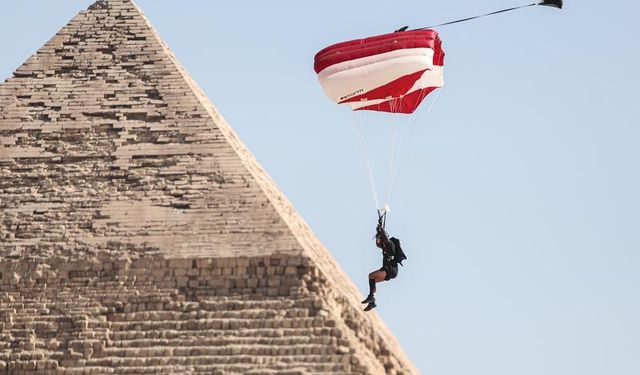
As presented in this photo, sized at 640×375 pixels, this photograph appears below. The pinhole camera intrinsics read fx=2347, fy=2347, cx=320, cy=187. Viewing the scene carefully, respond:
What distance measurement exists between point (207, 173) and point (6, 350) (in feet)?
14.1

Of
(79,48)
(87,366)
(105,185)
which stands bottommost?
(87,366)

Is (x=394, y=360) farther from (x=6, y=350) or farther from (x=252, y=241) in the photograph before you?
Answer: (x=6, y=350)

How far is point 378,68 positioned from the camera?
39.7 metres

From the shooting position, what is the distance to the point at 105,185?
1495 inches

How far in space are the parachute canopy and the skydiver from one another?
267 cm

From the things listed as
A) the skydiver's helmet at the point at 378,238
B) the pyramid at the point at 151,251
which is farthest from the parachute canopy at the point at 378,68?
the skydiver's helmet at the point at 378,238

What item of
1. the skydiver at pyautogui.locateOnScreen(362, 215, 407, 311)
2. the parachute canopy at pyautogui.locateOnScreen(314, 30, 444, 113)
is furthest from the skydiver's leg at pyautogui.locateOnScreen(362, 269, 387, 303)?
the parachute canopy at pyautogui.locateOnScreen(314, 30, 444, 113)

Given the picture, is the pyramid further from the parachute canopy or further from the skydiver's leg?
the parachute canopy

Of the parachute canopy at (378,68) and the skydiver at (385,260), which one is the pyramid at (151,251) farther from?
the parachute canopy at (378,68)

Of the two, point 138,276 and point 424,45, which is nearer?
point 138,276

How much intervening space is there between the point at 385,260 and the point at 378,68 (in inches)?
136

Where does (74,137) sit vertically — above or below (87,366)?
above

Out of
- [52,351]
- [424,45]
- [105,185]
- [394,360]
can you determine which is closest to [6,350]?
[52,351]

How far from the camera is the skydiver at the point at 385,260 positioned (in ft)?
125
